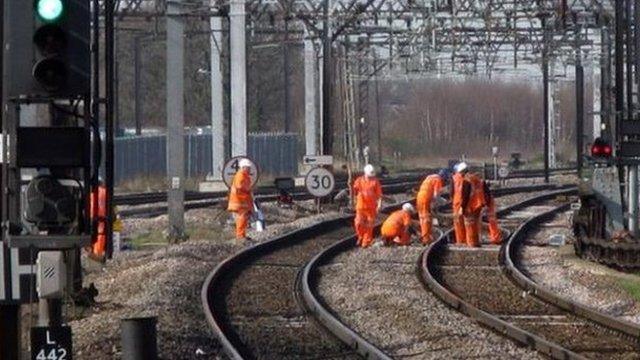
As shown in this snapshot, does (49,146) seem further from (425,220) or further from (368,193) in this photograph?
(425,220)

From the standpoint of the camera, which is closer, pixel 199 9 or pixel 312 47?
pixel 199 9

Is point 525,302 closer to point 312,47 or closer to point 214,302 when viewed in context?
point 214,302

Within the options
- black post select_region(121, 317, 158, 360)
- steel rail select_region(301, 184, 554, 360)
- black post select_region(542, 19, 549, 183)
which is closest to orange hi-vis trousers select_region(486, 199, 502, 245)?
steel rail select_region(301, 184, 554, 360)

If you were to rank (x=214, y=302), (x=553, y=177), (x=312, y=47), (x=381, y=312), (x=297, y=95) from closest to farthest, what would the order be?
1. (x=381, y=312)
2. (x=214, y=302)
3. (x=312, y=47)
4. (x=553, y=177)
5. (x=297, y=95)

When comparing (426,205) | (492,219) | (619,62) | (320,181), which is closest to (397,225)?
(426,205)

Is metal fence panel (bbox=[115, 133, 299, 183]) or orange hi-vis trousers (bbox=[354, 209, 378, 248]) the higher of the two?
metal fence panel (bbox=[115, 133, 299, 183])

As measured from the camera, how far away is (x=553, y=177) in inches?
2975

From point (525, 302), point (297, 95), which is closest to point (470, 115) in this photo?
point (297, 95)

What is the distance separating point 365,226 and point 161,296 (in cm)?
1132

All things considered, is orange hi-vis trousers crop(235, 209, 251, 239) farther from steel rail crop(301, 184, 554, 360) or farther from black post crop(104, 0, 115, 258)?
black post crop(104, 0, 115, 258)

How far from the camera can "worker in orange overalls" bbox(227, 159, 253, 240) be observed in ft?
107

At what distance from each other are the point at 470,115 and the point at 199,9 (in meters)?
104

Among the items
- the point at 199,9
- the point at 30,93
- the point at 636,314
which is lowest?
the point at 636,314

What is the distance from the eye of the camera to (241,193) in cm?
3250
